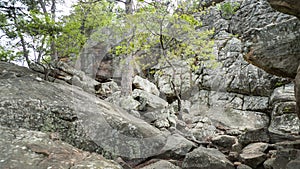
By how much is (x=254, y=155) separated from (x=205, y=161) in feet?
5.18

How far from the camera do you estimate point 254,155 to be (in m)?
7.26

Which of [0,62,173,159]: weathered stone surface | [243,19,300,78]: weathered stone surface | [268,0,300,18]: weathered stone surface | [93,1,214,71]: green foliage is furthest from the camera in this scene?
[93,1,214,71]: green foliage

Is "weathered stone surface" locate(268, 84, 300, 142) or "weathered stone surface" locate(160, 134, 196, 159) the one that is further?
"weathered stone surface" locate(268, 84, 300, 142)

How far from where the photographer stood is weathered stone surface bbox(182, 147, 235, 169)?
280 inches

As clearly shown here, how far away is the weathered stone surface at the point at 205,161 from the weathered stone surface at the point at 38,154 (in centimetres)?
323

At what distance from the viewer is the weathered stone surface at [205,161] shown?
23.4 feet

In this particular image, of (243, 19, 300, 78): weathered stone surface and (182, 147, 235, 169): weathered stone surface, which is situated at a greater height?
(243, 19, 300, 78): weathered stone surface

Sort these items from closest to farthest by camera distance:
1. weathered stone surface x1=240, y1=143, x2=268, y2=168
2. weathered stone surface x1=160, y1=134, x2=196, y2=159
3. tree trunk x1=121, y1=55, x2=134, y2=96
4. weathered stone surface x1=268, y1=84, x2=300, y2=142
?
weathered stone surface x1=240, y1=143, x2=268, y2=168 → weathered stone surface x1=160, y1=134, x2=196, y2=159 → weathered stone surface x1=268, y1=84, x2=300, y2=142 → tree trunk x1=121, y1=55, x2=134, y2=96

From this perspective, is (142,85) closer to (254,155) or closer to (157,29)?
(157,29)

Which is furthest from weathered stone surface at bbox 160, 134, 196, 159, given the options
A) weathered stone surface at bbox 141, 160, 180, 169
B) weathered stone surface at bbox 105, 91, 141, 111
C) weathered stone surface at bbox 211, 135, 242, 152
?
weathered stone surface at bbox 105, 91, 141, 111

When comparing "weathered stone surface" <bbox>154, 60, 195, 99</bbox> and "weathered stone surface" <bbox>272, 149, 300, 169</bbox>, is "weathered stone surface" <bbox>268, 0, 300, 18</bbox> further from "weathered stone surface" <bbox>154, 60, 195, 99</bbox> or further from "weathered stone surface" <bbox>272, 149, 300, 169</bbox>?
"weathered stone surface" <bbox>154, 60, 195, 99</bbox>

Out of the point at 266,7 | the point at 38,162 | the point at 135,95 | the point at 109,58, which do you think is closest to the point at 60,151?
the point at 38,162

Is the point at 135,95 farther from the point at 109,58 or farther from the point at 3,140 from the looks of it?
the point at 109,58

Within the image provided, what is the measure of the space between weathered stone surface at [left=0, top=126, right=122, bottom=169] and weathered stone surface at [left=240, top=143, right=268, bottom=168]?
446 centimetres
